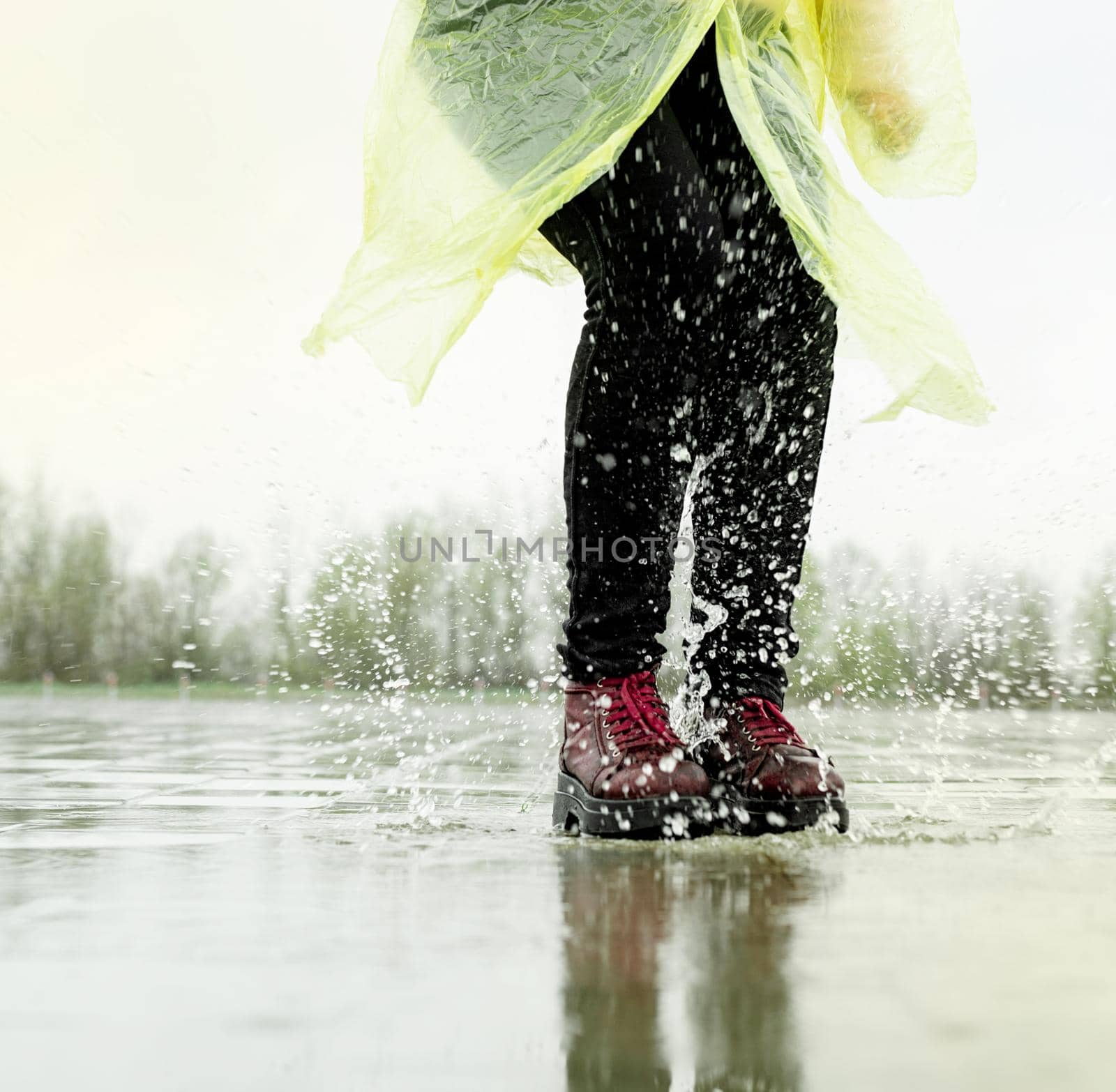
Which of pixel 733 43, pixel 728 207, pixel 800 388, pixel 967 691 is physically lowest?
pixel 967 691

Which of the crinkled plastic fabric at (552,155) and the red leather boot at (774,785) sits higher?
the crinkled plastic fabric at (552,155)

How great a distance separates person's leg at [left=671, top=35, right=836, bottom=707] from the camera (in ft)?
4.16

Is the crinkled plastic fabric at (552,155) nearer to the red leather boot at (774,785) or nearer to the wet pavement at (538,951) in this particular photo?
the red leather boot at (774,785)

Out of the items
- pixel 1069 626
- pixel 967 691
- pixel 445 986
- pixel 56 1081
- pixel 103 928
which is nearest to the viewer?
pixel 56 1081

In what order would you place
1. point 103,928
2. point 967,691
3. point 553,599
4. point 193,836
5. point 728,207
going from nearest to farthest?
point 103,928 → point 193,836 → point 728,207 → point 553,599 → point 967,691

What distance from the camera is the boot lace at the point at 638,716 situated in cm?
113

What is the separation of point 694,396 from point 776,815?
46 cm

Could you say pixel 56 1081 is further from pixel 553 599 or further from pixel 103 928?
pixel 553 599

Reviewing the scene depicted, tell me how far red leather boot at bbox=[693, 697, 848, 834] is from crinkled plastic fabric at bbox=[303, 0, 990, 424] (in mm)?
357

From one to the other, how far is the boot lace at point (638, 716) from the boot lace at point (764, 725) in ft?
0.33

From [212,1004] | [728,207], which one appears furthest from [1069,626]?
[212,1004]

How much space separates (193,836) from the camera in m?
1.12

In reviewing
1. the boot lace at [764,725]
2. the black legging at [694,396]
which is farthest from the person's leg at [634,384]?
the boot lace at [764,725]

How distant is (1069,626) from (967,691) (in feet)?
13.9
